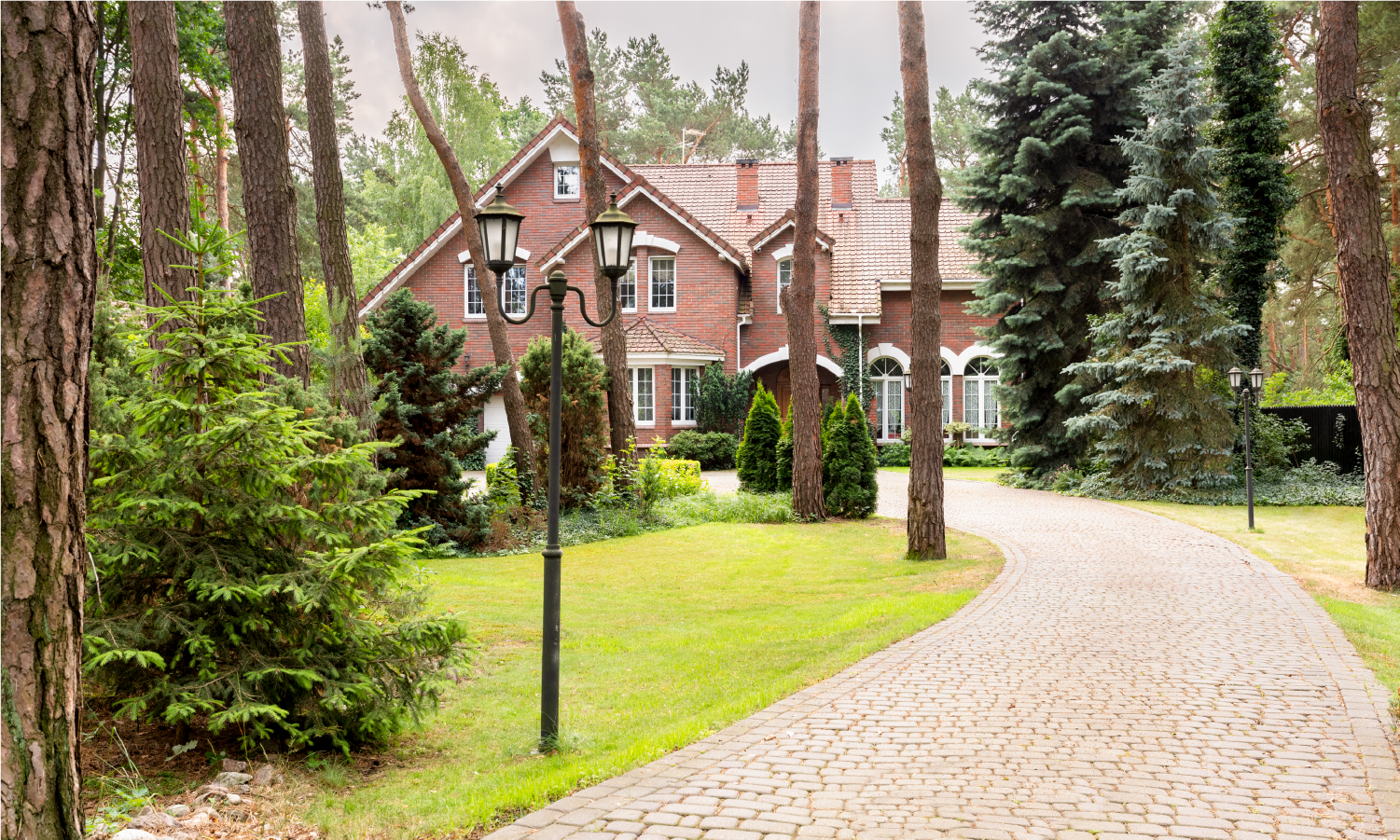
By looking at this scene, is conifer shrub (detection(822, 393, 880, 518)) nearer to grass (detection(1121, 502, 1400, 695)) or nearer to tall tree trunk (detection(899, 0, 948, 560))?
tall tree trunk (detection(899, 0, 948, 560))

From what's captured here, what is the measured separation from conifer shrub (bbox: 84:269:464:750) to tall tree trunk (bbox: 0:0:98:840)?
158 cm

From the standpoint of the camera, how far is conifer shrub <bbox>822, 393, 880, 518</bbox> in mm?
16062

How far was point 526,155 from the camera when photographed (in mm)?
28469

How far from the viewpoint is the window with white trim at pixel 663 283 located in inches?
1117

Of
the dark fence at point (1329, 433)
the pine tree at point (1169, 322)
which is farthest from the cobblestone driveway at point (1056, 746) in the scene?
the dark fence at point (1329, 433)

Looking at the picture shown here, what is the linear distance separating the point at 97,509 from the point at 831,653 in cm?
482

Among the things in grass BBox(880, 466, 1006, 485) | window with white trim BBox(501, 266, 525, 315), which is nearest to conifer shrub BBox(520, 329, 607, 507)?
grass BBox(880, 466, 1006, 485)

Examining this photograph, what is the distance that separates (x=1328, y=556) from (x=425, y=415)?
11.5m

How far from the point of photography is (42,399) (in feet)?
8.68

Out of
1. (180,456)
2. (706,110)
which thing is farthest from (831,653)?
(706,110)

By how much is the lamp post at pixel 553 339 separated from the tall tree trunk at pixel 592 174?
392 inches

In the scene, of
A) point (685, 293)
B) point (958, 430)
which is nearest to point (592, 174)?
point (685, 293)

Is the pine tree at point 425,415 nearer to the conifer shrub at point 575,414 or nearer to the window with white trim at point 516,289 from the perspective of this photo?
the conifer shrub at point 575,414

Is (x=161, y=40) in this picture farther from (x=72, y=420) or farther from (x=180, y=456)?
(x=72, y=420)
